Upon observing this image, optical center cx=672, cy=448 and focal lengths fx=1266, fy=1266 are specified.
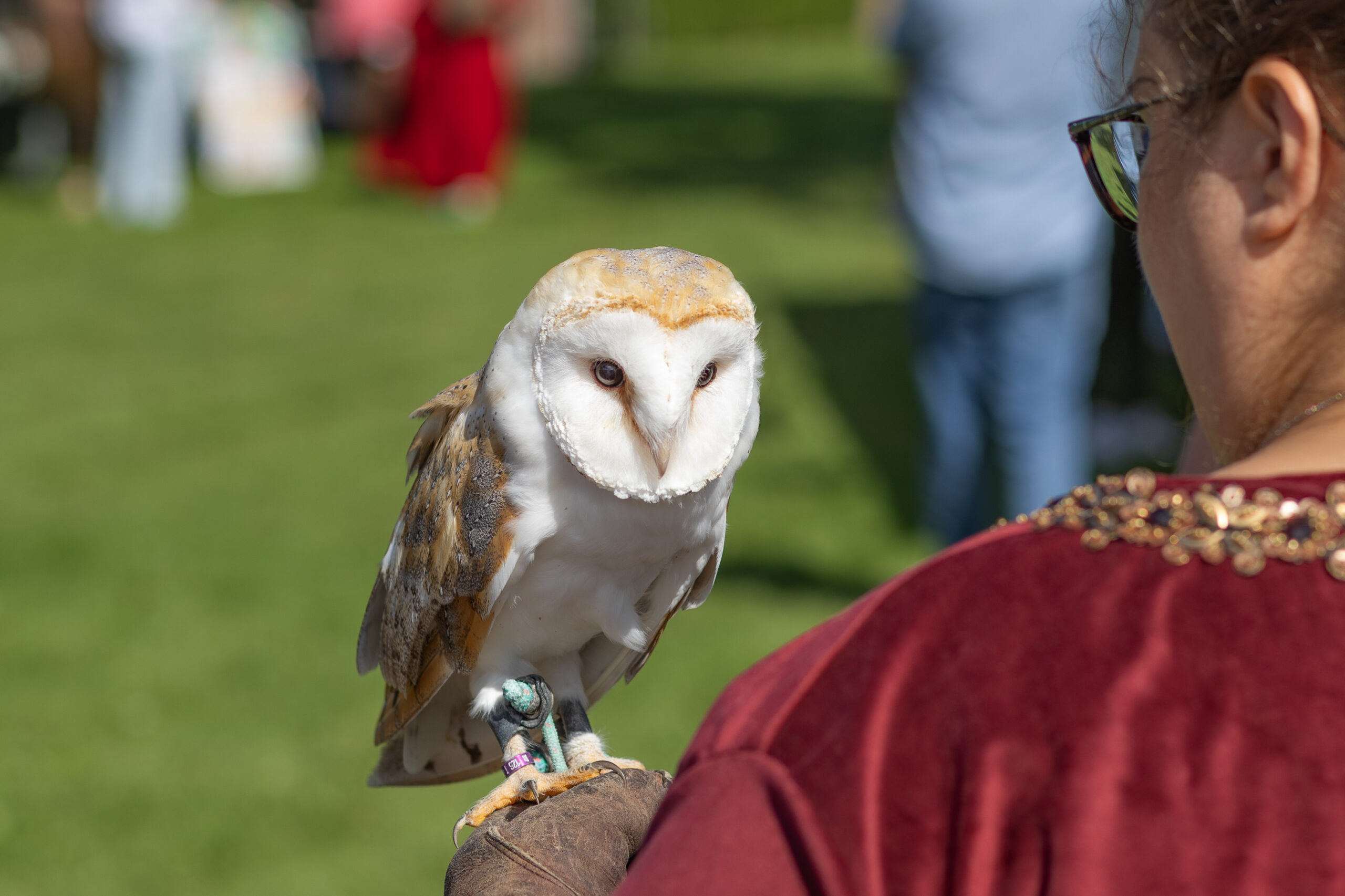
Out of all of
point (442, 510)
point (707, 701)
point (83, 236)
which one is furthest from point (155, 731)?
point (83, 236)

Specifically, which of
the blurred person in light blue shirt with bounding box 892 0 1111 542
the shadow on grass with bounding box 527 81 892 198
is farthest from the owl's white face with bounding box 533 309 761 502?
the shadow on grass with bounding box 527 81 892 198

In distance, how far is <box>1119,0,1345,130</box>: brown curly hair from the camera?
2.47ft

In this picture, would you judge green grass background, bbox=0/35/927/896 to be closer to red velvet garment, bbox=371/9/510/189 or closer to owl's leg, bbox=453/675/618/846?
red velvet garment, bbox=371/9/510/189

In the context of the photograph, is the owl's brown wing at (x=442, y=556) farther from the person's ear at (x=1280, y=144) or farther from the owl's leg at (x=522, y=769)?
the person's ear at (x=1280, y=144)

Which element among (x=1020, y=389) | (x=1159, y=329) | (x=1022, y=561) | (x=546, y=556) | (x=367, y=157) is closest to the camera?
(x=1022, y=561)

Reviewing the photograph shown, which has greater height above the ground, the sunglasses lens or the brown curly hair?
the brown curly hair

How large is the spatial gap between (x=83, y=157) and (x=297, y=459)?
256 inches

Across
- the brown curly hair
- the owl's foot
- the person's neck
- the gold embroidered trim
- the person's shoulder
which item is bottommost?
the owl's foot

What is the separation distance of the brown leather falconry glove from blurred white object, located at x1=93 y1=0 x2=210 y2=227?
9.82m

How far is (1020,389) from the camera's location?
425cm

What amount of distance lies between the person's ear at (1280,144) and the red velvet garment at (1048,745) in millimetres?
183

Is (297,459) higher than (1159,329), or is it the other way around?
(1159,329)

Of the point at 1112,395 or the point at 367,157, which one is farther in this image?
the point at 367,157

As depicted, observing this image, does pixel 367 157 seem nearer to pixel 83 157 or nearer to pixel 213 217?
pixel 213 217
